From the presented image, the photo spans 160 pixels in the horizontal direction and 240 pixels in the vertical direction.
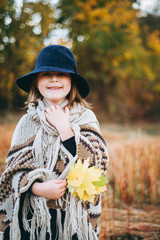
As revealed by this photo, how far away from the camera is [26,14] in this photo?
692 cm

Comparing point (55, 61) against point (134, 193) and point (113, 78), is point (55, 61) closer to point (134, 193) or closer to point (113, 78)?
point (134, 193)

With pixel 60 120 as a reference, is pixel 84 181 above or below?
below

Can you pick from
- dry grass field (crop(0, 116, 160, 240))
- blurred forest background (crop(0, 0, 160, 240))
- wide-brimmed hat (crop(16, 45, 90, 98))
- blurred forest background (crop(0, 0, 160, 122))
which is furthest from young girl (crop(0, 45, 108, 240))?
blurred forest background (crop(0, 0, 160, 122))

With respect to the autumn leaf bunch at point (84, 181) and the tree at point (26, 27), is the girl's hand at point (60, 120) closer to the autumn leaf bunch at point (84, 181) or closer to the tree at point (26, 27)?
the autumn leaf bunch at point (84, 181)

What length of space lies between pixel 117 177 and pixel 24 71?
25.4 ft

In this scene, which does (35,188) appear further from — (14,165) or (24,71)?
(24,71)

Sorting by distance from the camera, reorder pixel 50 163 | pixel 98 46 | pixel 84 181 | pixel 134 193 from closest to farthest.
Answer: pixel 84 181
pixel 50 163
pixel 134 193
pixel 98 46

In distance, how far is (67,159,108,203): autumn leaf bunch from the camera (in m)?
1.18

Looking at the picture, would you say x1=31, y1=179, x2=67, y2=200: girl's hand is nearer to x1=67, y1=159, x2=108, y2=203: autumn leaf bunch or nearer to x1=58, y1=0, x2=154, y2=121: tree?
x1=67, y1=159, x2=108, y2=203: autumn leaf bunch

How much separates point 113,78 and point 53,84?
13.8m

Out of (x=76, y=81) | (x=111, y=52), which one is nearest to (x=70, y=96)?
(x=76, y=81)

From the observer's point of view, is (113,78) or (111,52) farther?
(113,78)

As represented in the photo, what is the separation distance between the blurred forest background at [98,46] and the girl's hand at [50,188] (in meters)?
4.90

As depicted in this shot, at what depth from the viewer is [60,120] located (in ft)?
4.46
